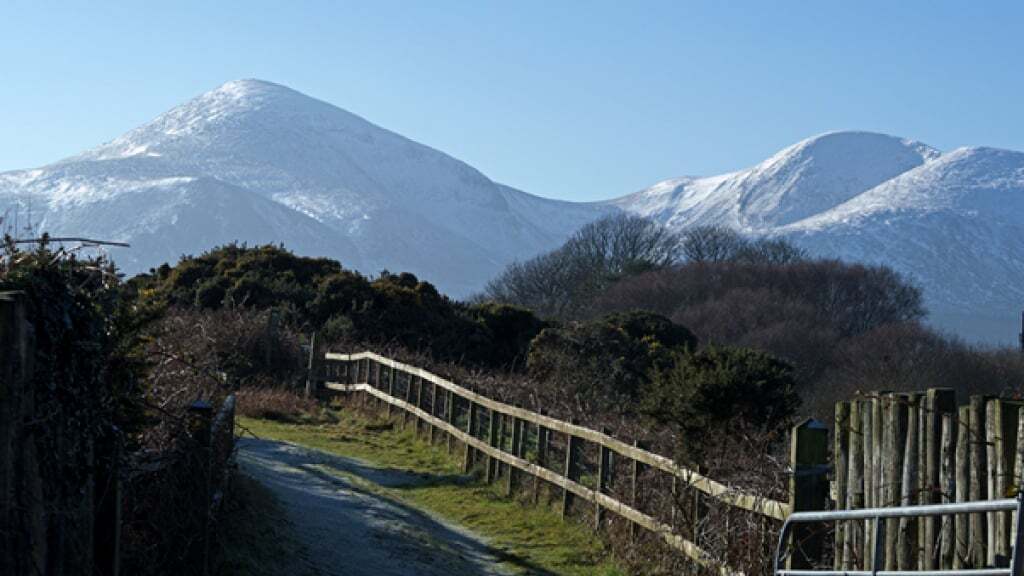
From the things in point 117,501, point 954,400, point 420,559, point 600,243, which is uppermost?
point 600,243

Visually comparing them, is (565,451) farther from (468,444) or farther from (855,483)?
(855,483)

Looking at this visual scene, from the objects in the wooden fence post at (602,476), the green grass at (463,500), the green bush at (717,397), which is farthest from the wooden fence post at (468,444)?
the wooden fence post at (602,476)

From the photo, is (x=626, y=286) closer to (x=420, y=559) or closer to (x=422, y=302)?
(x=422, y=302)

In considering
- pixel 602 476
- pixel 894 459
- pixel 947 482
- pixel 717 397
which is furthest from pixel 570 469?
pixel 947 482

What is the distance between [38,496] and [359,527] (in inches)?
312

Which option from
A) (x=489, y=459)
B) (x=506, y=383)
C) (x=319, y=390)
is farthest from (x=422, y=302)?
(x=489, y=459)

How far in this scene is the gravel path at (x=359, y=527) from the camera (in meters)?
12.6

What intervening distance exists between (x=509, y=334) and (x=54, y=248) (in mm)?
34157

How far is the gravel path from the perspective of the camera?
41.4ft

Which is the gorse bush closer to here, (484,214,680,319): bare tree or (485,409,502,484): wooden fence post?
(485,409,502,484): wooden fence post

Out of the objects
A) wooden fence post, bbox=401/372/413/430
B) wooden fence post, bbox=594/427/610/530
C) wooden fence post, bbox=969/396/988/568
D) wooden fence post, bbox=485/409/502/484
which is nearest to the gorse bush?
wooden fence post, bbox=401/372/413/430

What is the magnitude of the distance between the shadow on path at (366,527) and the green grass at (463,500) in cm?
19

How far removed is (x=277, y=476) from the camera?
16.7 m

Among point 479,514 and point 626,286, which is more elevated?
point 626,286
